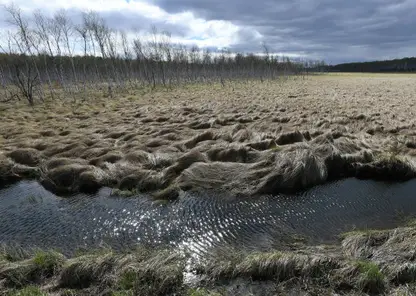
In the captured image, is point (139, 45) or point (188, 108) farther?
point (139, 45)

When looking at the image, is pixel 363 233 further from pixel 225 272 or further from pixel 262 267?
pixel 225 272

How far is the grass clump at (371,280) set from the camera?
17.3ft

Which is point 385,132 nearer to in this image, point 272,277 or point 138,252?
point 272,277

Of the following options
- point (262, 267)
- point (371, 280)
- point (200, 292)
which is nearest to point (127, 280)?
point (200, 292)

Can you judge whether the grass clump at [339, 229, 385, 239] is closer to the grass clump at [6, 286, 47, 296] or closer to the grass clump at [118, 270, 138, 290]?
the grass clump at [118, 270, 138, 290]

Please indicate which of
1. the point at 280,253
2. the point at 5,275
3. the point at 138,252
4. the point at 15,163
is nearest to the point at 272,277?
the point at 280,253

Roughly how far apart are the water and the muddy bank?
81cm

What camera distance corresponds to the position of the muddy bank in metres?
5.45

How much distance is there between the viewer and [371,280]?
17.5 ft

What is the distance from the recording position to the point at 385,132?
55.0 feet

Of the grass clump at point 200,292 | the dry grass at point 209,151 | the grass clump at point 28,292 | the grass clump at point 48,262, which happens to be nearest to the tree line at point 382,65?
the dry grass at point 209,151

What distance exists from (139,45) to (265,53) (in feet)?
193

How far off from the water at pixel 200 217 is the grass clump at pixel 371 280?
1738 mm

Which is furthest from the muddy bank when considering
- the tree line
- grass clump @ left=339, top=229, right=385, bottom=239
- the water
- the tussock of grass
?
the tree line
